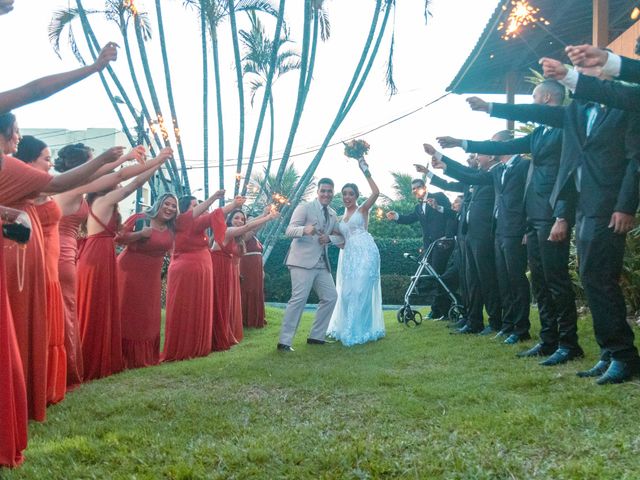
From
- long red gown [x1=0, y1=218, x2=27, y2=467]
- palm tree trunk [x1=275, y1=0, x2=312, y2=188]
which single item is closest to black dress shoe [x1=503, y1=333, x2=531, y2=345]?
long red gown [x1=0, y1=218, x2=27, y2=467]

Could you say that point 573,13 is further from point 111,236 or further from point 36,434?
point 36,434

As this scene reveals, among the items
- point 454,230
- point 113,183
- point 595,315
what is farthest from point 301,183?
point 595,315

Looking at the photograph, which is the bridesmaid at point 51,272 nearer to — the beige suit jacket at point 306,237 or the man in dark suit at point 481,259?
the beige suit jacket at point 306,237

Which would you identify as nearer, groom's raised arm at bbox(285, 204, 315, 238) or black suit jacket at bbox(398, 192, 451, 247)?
groom's raised arm at bbox(285, 204, 315, 238)

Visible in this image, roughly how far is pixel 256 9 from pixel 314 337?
367 inches

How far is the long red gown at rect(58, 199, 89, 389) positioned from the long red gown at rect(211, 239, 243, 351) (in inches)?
133

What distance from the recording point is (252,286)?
13203mm

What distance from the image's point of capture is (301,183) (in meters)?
16.7

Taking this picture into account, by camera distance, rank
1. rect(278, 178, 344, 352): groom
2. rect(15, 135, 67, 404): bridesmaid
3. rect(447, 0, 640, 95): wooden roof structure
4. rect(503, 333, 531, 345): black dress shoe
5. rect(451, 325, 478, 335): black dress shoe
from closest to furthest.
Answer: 1. rect(15, 135, 67, 404): bridesmaid
2. rect(503, 333, 531, 345): black dress shoe
3. rect(278, 178, 344, 352): groom
4. rect(451, 325, 478, 335): black dress shoe
5. rect(447, 0, 640, 95): wooden roof structure

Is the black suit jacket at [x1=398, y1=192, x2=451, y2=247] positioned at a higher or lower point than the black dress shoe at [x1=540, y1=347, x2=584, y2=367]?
higher

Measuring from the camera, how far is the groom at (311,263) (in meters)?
8.69

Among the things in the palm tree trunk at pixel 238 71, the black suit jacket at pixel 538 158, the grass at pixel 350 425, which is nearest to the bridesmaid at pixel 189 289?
the grass at pixel 350 425

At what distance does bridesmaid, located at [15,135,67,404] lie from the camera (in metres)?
5.14

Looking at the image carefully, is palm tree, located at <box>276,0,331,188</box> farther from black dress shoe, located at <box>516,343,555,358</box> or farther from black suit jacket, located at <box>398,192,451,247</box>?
black dress shoe, located at <box>516,343,555,358</box>
